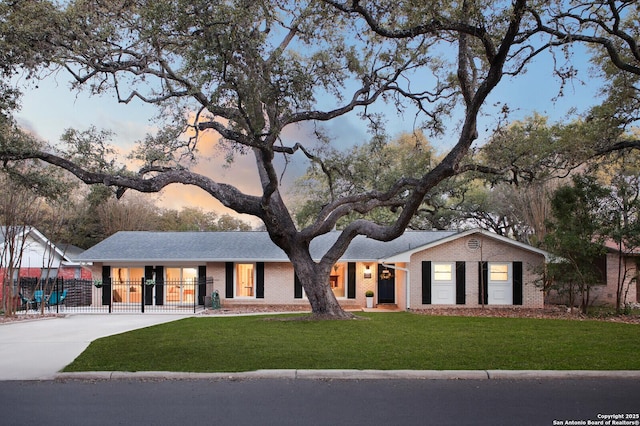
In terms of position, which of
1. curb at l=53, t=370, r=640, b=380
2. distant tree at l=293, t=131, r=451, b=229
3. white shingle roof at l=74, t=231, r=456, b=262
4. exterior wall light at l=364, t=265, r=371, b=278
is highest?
distant tree at l=293, t=131, r=451, b=229

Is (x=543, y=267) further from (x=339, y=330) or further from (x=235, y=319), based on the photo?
(x=235, y=319)

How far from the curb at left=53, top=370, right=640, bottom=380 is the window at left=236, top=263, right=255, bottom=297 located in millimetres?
16195

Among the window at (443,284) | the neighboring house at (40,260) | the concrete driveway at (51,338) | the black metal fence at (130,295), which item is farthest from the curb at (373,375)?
the neighboring house at (40,260)

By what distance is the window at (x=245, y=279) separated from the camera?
2478 centimetres

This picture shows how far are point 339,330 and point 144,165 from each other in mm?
7533

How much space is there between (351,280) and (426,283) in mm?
3925

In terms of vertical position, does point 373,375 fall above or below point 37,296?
above

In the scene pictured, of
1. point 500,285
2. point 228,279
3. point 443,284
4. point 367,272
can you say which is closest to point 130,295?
point 228,279

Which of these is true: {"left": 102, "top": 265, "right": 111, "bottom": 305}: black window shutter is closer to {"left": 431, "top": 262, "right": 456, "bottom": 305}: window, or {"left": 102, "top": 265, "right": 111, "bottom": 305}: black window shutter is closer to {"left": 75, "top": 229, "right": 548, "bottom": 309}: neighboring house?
{"left": 75, "top": 229, "right": 548, "bottom": 309}: neighboring house

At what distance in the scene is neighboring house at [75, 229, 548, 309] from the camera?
2191cm

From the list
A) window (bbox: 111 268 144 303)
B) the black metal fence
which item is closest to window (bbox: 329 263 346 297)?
the black metal fence

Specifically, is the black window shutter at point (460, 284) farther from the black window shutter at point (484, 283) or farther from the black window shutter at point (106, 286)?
the black window shutter at point (106, 286)

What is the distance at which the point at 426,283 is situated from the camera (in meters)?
21.9

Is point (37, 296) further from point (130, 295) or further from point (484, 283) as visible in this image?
point (484, 283)
